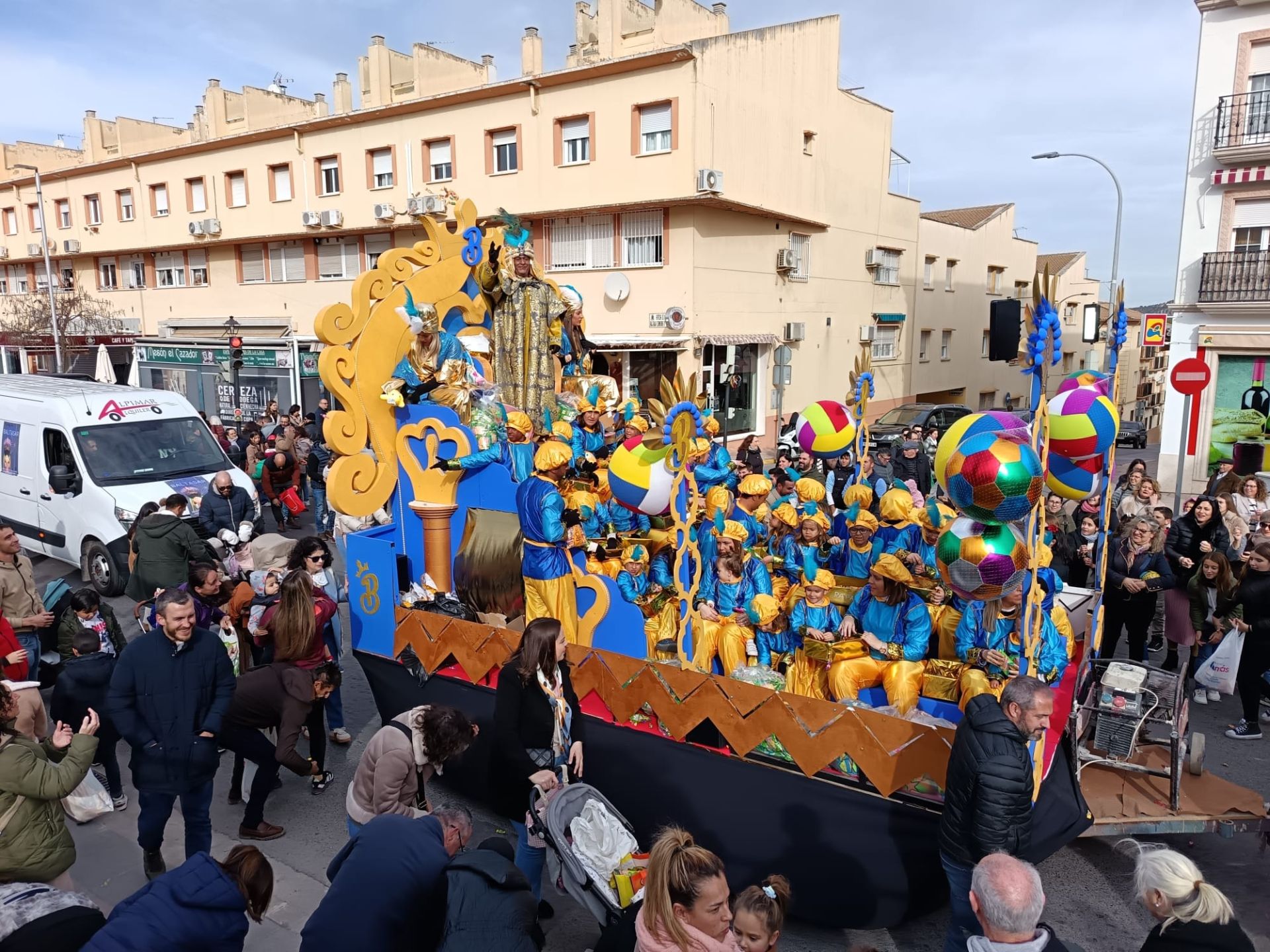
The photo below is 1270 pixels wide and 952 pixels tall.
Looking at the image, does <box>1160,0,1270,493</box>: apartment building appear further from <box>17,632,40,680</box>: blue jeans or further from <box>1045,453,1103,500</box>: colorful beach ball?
<box>17,632,40,680</box>: blue jeans

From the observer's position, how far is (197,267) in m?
27.6

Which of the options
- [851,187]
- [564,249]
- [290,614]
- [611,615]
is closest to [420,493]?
[290,614]

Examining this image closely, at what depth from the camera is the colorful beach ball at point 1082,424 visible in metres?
5.05

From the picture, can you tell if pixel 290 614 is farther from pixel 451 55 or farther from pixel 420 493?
pixel 451 55

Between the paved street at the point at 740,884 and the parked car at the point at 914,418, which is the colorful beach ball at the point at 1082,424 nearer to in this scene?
the paved street at the point at 740,884

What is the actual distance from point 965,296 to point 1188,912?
30986 millimetres

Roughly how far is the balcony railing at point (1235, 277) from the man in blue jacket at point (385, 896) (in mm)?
19456

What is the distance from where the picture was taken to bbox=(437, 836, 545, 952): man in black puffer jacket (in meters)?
2.89

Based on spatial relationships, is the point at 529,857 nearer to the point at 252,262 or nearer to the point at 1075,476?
the point at 1075,476

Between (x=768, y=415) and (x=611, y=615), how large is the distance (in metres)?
17.6

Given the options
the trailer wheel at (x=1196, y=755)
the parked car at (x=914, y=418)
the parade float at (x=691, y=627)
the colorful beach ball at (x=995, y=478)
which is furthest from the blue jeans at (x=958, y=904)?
the parked car at (x=914, y=418)

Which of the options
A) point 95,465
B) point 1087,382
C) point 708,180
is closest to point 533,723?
point 1087,382

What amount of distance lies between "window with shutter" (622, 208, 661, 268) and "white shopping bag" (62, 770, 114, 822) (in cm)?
1582

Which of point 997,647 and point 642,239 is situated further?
point 642,239
